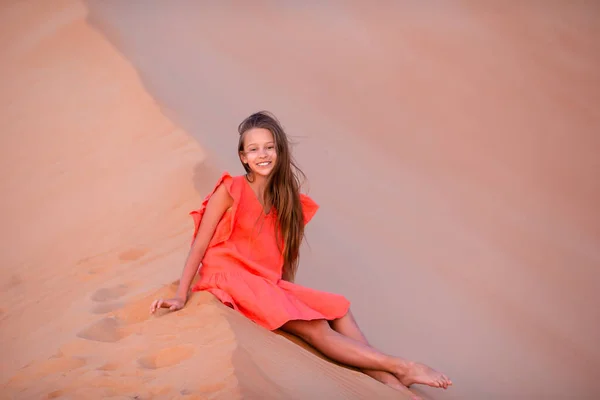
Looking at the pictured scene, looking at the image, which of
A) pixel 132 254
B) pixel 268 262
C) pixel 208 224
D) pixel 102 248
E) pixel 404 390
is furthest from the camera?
pixel 102 248

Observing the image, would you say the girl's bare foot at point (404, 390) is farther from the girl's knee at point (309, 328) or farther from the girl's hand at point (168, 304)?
the girl's hand at point (168, 304)

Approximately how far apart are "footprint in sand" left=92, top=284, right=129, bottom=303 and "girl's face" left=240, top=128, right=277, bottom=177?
96cm

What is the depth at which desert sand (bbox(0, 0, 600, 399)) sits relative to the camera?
3.31m

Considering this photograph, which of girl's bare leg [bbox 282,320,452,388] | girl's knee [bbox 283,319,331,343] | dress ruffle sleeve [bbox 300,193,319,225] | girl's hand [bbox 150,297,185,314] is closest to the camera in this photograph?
girl's hand [bbox 150,297,185,314]

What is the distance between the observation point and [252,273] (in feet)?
12.5

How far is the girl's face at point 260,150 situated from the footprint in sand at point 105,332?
1103 millimetres

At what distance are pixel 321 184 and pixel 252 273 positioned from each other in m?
3.43

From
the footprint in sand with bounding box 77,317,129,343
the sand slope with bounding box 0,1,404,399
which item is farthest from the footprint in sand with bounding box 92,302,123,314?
the footprint in sand with bounding box 77,317,129,343

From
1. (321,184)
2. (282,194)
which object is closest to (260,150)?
(282,194)

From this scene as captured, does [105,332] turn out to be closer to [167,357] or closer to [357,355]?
[167,357]

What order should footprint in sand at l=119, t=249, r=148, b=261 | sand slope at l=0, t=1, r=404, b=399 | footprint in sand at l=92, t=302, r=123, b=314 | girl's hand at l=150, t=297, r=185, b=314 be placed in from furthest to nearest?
footprint in sand at l=119, t=249, r=148, b=261
footprint in sand at l=92, t=302, r=123, b=314
girl's hand at l=150, t=297, r=185, b=314
sand slope at l=0, t=1, r=404, b=399

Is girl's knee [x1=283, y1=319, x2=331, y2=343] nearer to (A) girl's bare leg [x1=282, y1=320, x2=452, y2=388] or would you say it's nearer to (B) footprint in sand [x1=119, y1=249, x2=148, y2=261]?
(A) girl's bare leg [x1=282, y1=320, x2=452, y2=388]

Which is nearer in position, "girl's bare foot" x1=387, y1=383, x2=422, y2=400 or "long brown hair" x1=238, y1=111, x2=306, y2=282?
"girl's bare foot" x1=387, y1=383, x2=422, y2=400

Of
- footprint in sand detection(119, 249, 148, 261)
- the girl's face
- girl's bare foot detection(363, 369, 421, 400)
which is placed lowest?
girl's bare foot detection(363, 369, 421, 400)
